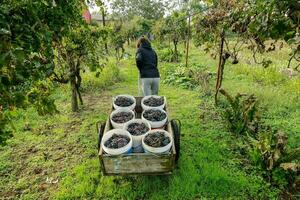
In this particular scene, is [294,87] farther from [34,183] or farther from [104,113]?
[34,183]

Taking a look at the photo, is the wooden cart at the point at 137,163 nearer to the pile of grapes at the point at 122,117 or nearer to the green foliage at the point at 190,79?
the pile of grapes at the point at 122,117

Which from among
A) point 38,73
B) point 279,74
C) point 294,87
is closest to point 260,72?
point 279,74

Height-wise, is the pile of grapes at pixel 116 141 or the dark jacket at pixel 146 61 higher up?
the dark jacket at pixel 146 61

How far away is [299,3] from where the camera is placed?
2311 mm

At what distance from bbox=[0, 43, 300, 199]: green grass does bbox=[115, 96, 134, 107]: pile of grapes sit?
110 centimetres

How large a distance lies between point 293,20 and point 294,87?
288 inches

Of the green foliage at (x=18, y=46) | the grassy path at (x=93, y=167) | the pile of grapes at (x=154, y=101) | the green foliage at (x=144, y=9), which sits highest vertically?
the green foliage at (x=144, y=9)

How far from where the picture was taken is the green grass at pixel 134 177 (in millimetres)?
4703

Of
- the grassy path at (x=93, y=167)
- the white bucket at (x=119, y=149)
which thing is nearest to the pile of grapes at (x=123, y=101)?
the grassy path at (x=93, y=167)

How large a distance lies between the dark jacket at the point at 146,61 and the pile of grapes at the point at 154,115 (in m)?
1.96

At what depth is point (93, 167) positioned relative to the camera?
5371 millimetres

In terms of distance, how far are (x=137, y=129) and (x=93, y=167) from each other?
1301 mm

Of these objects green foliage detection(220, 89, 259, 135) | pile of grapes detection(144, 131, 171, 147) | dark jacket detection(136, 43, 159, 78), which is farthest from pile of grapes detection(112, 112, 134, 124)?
green foliage detection(220, 89, 259, 135)

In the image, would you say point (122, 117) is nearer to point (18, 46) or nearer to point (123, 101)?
point (123, 101)
